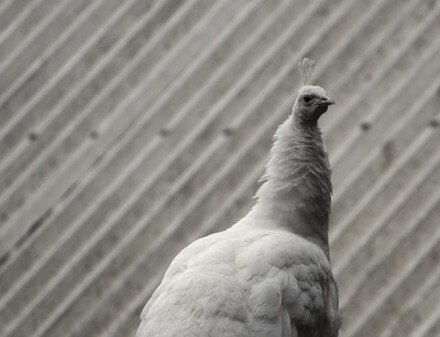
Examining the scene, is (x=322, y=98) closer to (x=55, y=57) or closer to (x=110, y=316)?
(x=110, y=316)

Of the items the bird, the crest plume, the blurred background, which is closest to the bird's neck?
the bird

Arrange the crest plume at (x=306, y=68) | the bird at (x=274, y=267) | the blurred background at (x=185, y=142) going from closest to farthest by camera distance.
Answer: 1. the bird at (x=274, y=267)
2. the crest plume at (x=306, y=68)
3. the blurred background at (x=185, y=142)

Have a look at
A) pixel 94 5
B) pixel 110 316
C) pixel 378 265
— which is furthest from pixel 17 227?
pixel 378 265

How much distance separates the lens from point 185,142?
16.2ft

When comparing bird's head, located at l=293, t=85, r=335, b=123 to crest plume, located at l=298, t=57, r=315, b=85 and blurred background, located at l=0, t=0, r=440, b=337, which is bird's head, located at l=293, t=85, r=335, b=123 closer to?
crest plume, located at l=298, t=57, r=315, b=85

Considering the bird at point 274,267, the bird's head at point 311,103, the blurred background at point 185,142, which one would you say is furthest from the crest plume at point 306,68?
the blurred background at point 185,142

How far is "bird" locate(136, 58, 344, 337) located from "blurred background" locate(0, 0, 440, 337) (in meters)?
1.55

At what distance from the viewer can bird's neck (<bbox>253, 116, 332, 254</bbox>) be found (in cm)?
317

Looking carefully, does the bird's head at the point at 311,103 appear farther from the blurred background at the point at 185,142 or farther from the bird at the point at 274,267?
the blurred background at the point at 185,142

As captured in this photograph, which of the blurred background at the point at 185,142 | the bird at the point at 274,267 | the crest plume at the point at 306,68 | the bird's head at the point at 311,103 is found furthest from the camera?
the blurred background at the point at 185,142

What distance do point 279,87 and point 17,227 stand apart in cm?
163

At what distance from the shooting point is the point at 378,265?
4680 mm

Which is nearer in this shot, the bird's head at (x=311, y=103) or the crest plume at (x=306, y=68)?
the bird's head at (x=311, y=103)

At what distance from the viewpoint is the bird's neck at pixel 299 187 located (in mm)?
3174
